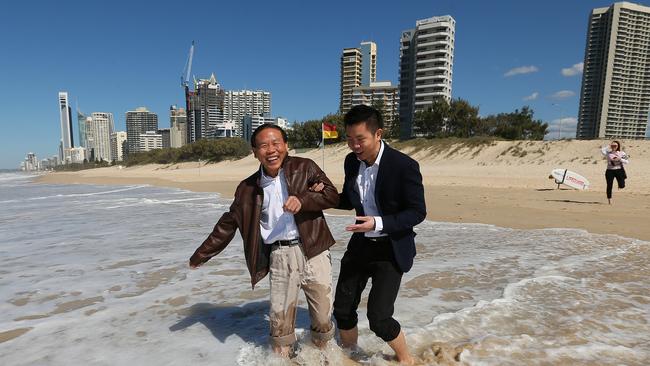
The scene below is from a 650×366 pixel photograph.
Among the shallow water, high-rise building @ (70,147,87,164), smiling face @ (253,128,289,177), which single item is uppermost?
smiling face @ (253,128,289,177)

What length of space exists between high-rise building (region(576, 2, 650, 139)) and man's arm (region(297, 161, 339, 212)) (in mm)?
89305

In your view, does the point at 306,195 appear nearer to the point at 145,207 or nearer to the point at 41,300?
the point at 41,300

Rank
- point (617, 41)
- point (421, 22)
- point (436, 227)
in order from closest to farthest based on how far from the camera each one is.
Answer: point (436, 227) < point (617, 41) < point (421, 22)

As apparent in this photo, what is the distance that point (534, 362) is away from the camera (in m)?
2.49

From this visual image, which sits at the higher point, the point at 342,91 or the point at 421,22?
the point at 421,22

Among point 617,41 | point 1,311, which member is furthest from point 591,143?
point 617,41

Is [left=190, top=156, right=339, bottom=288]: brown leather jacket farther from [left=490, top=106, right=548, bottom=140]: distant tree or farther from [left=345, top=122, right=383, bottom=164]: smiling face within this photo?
[left=490, top=106, right=548, bottom=140]: distant tree

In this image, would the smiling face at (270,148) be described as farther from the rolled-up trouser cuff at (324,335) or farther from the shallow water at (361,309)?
the shallow water at (361,309)

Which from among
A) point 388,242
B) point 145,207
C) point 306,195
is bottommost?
point 145,207

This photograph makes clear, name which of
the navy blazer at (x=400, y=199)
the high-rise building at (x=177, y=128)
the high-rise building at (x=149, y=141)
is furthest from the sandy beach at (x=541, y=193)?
the high-rise building at (x=149, y=141)

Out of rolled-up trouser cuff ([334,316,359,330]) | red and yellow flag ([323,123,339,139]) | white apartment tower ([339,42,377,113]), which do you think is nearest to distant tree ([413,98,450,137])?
red and yellow flag ([323,123,339,139])

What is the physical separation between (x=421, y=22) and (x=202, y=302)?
10198 cm

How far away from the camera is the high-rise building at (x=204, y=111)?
133m

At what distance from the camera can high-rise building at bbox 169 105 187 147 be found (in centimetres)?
15025
